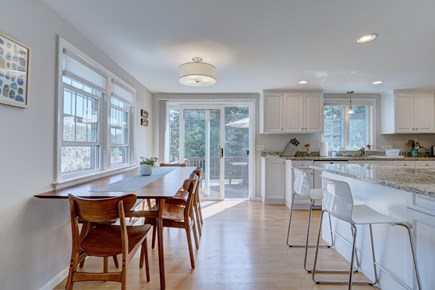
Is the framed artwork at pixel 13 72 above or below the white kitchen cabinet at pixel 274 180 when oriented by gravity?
above

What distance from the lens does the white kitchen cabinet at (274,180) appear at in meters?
4.46

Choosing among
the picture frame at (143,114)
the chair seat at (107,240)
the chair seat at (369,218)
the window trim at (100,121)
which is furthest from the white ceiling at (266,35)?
the chair seat at (107,240)

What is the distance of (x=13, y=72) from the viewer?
152cm

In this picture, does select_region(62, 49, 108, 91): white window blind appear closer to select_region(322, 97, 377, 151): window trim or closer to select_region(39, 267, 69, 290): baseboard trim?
select_region(39, 267, 69, 290): baseboard trim

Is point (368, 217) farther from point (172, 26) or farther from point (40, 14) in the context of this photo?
point (40, 14)

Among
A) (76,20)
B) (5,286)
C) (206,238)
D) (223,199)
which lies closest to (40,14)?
(76,20)

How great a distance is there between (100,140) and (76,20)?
1.26 meters

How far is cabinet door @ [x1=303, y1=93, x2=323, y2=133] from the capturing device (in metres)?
4.45

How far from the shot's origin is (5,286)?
1.51 meters

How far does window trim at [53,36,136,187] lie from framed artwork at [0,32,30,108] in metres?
0.35

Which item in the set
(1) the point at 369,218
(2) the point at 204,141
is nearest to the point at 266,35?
(1) the point at 369,218

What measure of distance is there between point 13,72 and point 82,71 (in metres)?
0.86

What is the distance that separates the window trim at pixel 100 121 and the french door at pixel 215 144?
129 centimetres

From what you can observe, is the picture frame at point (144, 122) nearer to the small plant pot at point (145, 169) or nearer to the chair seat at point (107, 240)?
the small plant pot at point (145, 169)
